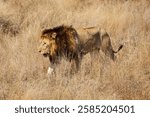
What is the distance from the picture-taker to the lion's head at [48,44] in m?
8.55

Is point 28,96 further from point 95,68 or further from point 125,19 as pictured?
point 125,19

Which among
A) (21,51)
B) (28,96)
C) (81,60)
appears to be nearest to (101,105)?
(28,96)

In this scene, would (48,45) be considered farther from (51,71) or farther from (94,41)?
(94,41)

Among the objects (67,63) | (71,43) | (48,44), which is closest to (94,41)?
(71,43)

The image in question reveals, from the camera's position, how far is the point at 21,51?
9.69 meters

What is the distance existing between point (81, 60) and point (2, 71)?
1.36 m

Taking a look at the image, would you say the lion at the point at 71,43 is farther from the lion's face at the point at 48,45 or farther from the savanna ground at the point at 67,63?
the savanna ground at the point at 67,63

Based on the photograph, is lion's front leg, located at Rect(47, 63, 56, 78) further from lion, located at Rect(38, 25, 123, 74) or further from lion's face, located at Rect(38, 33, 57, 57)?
lion's face, located at Rect(38, 33, 57, 57)

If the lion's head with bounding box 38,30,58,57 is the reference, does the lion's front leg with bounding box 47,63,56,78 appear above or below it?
below

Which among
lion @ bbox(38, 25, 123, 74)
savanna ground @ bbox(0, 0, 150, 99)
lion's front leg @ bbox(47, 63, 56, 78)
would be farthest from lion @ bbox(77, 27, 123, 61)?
lion's front leg @ bbox(47, 63, 56, 78)

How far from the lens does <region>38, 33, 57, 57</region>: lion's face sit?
28.0 feet

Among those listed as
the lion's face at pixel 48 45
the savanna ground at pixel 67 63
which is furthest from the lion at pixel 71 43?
the savanna ground at pixel 67 63

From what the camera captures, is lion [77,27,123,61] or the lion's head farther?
lion [77,27,123,61]

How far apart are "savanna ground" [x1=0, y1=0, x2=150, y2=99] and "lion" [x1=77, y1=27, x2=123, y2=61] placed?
0.14 metres
